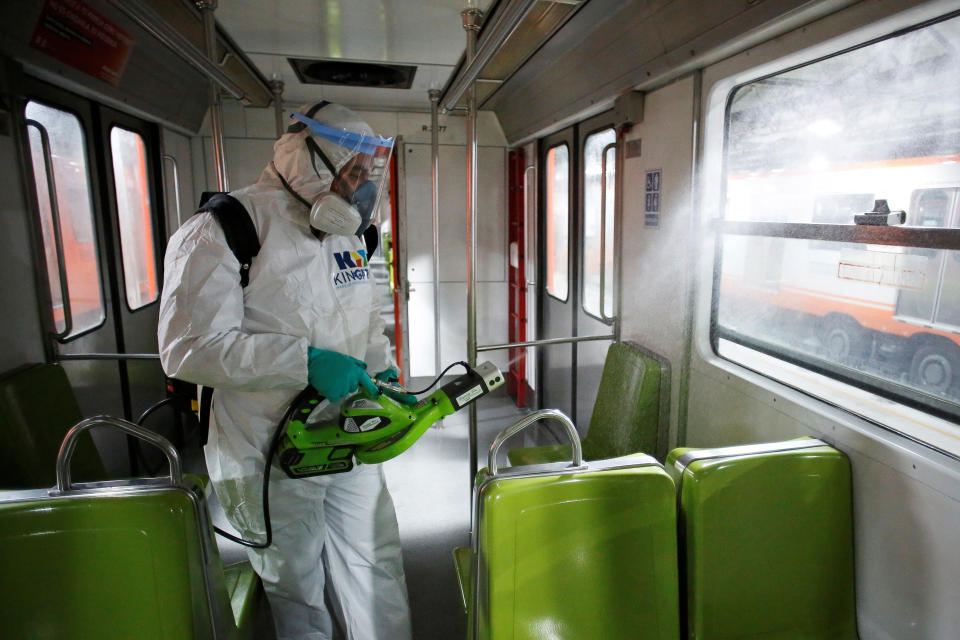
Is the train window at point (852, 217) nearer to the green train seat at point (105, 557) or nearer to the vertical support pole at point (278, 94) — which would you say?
the green train seat at point (105, 557)

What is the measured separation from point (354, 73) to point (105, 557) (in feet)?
12.2

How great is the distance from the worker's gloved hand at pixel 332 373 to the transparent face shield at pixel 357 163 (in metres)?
0.45

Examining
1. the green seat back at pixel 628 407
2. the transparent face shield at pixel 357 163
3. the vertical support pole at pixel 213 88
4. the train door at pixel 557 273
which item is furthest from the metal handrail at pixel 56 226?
the train door at pixel 557 273

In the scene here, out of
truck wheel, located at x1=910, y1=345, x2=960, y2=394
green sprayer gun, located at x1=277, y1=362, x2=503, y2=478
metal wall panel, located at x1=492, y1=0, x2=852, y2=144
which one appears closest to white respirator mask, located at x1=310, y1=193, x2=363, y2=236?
green sprayer gun, located at x1=277, y1=362, x2=503, y2=478

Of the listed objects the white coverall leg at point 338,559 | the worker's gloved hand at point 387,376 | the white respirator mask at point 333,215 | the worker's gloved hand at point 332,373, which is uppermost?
the white respirator mask at point 333,215

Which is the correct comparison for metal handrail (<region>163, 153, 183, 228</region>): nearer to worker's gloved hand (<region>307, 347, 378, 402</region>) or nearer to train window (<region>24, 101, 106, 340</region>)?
train window (<region>24, 101, 106, 340</region>)

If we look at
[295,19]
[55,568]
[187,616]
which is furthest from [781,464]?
[295,19]

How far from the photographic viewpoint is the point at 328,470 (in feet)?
6.20

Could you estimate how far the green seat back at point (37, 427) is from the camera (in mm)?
2244

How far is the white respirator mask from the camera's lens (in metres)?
1.83

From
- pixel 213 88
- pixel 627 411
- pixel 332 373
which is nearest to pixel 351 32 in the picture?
pixel 213 88

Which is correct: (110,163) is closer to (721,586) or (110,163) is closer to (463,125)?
(463,125)

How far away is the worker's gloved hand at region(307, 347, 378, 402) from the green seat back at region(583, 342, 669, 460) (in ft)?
4.94

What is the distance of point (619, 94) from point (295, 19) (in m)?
1.73
